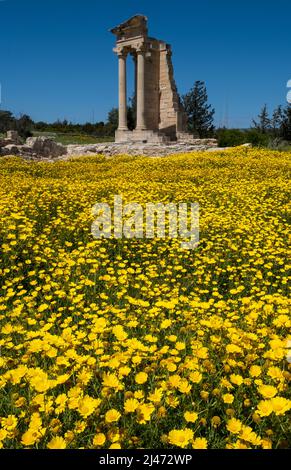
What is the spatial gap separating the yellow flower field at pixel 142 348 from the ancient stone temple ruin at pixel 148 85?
1062 inches

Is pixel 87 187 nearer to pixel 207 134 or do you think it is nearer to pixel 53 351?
pixel 53 351

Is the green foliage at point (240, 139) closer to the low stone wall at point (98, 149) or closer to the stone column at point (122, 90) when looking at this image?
the low stone wall at point (98, 149)

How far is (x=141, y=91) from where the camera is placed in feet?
108

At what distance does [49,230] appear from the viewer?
6.80 m

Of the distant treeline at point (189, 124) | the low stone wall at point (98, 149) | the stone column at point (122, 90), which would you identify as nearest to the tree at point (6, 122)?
the distant treeline at point (189, 124)

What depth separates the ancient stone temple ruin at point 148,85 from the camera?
32469mm

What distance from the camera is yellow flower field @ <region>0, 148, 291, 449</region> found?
2205mm

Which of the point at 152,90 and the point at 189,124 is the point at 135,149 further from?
the point at 189,124

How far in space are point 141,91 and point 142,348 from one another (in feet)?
108

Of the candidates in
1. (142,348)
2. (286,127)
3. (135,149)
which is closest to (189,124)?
(286,127)

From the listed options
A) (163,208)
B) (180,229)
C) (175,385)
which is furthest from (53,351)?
(163,208)

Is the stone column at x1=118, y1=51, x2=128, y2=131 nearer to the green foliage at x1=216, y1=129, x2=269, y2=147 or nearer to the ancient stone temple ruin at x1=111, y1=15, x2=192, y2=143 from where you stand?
the ancient stone temple ruin at x1=111, y1=15, x2=192, y2=143

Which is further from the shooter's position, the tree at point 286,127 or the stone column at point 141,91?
the tree at point 286,127

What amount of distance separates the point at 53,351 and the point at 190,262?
3684 millimetres
